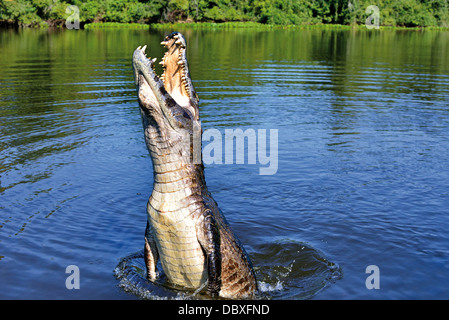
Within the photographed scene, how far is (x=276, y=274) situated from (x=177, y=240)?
1.91 m

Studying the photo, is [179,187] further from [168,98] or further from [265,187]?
[265,187]

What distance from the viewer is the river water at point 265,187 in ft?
22.1

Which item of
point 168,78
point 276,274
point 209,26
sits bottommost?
point 276,274

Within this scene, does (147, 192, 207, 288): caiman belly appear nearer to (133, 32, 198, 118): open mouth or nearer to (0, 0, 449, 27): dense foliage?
(133, 32, 198, 118): open mouth

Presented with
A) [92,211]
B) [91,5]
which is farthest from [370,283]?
[91,5]

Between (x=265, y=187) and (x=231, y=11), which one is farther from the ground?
(x=231, y=11)

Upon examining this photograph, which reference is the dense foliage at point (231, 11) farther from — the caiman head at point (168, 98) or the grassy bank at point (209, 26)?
the caiman head at point (168, 98)

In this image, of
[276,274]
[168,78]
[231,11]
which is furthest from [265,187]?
[231,11]

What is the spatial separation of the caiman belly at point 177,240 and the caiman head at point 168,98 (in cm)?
58

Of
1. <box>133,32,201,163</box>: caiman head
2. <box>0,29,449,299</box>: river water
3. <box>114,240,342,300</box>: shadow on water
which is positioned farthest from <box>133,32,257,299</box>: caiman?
<box>0,29,449,299</box>: river water

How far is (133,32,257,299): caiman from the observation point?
211 inches

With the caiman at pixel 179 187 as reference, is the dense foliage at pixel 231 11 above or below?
above

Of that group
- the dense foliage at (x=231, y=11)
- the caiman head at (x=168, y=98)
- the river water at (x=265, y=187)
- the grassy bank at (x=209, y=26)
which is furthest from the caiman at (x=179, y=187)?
the dense foliage at (x=231, y=11)

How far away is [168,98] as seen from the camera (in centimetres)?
534
